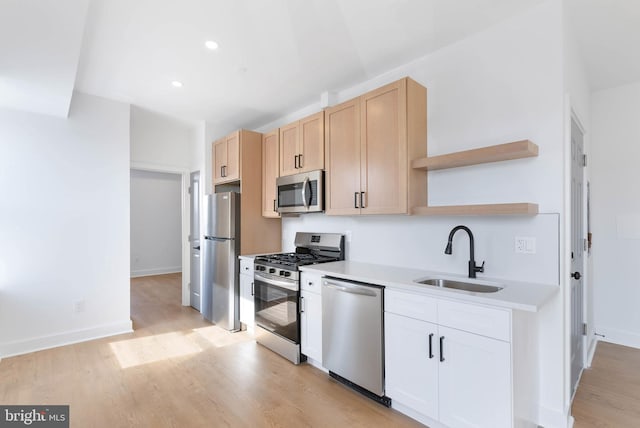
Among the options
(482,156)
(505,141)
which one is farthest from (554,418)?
(505,141)

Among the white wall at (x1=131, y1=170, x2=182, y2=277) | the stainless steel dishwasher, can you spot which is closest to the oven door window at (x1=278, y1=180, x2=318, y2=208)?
the stainless steel dishwasher

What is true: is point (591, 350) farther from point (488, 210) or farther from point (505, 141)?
point (505, 141)

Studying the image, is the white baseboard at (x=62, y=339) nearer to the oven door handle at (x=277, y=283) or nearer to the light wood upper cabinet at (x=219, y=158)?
the oven door handle at (x=277, y=283)

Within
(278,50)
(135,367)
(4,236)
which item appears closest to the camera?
(278,50)

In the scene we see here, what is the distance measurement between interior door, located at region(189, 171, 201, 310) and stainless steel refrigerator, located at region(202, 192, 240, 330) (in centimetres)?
50

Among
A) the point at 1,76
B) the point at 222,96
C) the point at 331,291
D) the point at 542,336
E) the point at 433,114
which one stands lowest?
the point at 542,336

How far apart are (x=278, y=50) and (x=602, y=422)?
140 inches

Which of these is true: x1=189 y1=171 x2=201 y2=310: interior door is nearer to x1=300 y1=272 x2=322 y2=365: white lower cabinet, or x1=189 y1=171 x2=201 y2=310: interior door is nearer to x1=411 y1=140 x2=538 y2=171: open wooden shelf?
x1=300 y1=272 x2=322 y2=365: white lower cabinet

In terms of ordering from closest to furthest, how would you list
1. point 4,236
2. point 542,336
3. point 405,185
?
point 542,336 → point 405,185 → point 4,236

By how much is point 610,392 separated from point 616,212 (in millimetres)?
1873

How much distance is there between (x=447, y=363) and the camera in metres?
1.83

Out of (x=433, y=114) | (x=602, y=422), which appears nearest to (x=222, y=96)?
(x=433, y=114)

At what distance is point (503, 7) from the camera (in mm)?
2074

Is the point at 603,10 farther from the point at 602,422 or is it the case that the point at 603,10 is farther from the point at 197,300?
the point at 197,300
